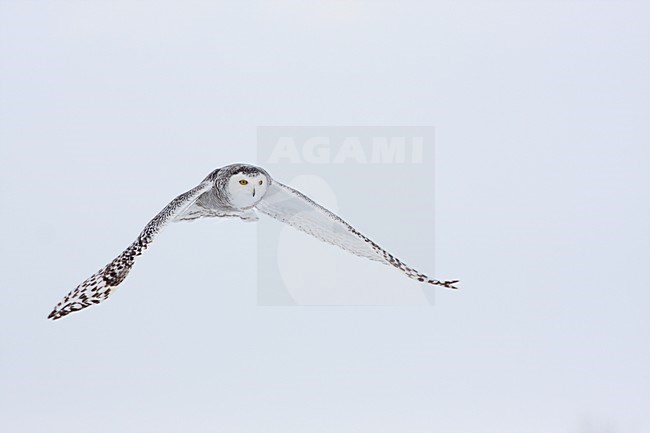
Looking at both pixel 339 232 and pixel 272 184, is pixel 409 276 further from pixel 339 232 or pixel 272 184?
pixel 272 184

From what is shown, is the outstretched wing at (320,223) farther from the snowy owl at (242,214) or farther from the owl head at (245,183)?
the owl head at (245,183)

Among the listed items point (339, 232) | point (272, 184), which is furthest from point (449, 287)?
point (272, 184)

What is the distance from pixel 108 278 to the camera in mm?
7941

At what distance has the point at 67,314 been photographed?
7812mm

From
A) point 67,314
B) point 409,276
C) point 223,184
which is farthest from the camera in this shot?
point 409,276

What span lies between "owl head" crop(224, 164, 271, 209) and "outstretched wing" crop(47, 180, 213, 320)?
769 millimetres

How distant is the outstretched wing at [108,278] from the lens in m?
7.83

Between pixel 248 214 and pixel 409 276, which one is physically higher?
pixel 248 214

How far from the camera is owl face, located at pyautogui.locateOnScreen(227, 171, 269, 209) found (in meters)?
8.74

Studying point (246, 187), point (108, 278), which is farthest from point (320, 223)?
point (108, 278)

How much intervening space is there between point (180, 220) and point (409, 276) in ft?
8.16

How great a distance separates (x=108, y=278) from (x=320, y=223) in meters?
2.50

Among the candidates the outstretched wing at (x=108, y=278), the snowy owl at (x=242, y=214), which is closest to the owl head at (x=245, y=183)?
the snowy owl at (x=242, y=214)

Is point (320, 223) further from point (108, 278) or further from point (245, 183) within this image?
point (108, 278)
